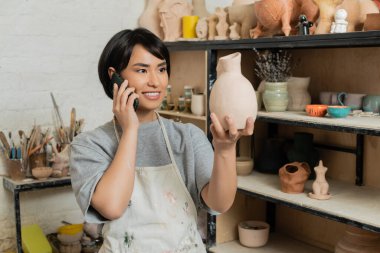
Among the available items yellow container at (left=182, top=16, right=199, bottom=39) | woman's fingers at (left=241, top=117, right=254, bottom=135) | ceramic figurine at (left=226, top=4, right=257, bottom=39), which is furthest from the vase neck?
yellow container at (left=182, top=16, right=199, bottom=39)

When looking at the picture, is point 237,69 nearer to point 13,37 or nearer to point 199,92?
point 199,92

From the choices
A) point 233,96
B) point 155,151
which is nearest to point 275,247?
point 155,151

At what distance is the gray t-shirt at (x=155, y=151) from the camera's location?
4.65 feet

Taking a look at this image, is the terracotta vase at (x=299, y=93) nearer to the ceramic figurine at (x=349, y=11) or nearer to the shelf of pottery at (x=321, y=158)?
the shelf of pottery at (x=321, y=158)

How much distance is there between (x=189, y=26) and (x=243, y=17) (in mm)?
477

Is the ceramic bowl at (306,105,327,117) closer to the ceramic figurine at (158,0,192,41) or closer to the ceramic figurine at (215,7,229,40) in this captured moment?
the ceramic figurine at (215,7,229,40)

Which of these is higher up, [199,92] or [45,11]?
[45,11]

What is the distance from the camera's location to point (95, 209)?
1375 mm

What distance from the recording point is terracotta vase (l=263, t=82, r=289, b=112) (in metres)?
2.44

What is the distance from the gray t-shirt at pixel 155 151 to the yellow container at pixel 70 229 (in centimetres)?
156

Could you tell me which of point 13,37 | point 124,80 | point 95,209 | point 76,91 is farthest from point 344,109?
point 13,37

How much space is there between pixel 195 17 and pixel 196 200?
1.66m

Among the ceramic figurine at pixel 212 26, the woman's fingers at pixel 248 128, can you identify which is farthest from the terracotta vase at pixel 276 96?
the woman's fingers at pixel 248 128

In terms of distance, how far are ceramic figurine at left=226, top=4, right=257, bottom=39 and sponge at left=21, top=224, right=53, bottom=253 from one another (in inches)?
61.8
